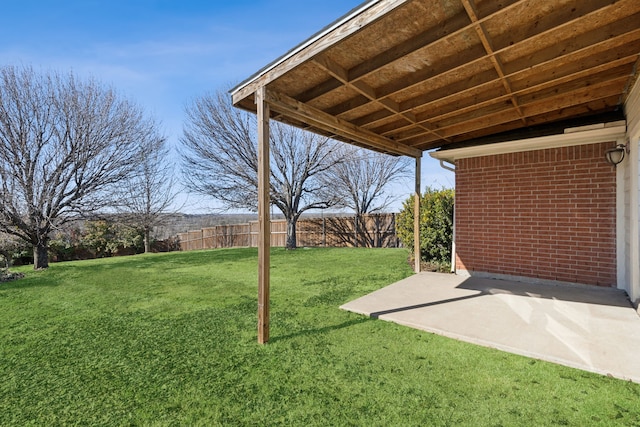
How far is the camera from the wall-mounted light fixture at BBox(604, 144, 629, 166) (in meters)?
4.32

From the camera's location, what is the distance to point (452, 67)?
3.14 m

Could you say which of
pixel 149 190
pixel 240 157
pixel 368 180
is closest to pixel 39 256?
pixel 149 190

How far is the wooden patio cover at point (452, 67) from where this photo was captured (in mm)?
2475

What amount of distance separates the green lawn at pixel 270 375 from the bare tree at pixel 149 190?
7727 mm

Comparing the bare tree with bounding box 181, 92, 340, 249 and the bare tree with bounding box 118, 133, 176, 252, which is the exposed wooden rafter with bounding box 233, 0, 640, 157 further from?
the bare tree with bounding box 118, 133, 176, 252

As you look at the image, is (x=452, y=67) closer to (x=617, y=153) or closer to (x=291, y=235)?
(x=617, y=153)

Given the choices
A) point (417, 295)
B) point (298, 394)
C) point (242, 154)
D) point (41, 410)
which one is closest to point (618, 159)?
point (417, 295)

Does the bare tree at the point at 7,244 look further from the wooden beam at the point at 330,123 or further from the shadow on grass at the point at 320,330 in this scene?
the wooden beam at the point at 330,123

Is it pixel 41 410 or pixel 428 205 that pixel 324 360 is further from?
pixel 428 205

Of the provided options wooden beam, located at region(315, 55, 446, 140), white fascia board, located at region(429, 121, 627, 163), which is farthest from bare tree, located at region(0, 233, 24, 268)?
white fascia board, located at region(429, 121, 627, 163)

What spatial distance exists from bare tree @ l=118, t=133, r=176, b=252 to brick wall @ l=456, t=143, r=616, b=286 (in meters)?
11.2

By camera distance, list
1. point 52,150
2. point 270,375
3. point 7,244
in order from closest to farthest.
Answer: point 270,375 → point 7,244 → point 52,150

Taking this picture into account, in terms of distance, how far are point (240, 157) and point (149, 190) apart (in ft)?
19.7

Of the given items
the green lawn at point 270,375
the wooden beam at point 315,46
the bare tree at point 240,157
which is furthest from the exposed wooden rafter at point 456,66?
the bare tree at point 240,157
